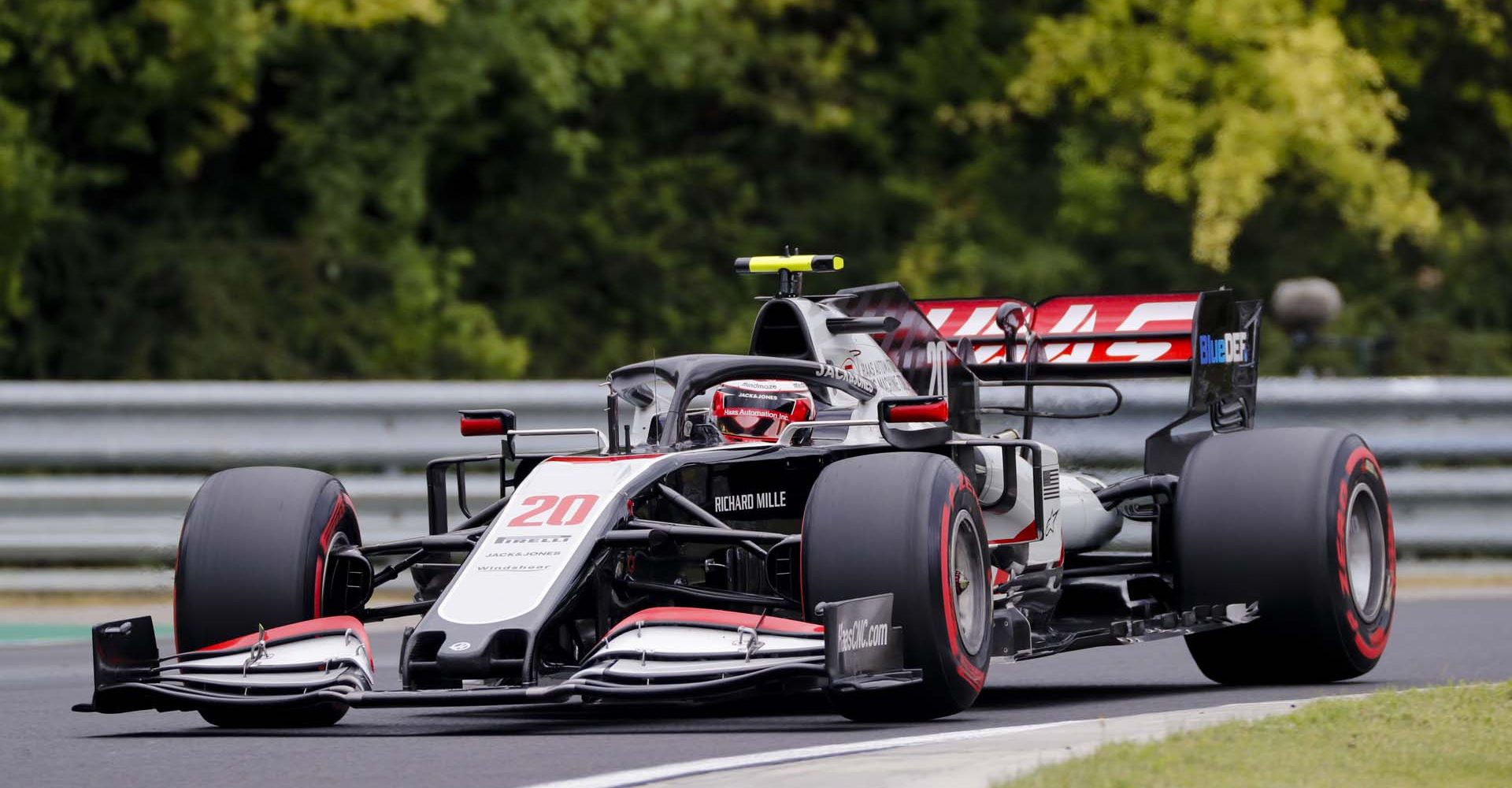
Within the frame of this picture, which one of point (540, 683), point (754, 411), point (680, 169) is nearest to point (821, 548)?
point (540, 683)

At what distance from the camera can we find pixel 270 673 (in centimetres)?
841

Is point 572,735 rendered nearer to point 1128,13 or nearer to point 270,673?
point 270,673

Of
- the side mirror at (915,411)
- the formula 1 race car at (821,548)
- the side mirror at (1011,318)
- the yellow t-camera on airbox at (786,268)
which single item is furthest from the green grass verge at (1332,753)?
the side mirror at (1011,318)

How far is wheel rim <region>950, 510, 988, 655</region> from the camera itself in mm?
8703

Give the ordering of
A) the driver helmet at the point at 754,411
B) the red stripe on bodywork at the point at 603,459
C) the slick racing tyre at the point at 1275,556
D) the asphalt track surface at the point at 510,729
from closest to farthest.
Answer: the asphalt track surface at the point at 510,729
the red stripe on bodywork at the point at 603,459
the driver helmet at the point at 754,411
the slick racing tyre at the point at 1275,556

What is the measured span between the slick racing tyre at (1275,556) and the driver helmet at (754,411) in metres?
1.66

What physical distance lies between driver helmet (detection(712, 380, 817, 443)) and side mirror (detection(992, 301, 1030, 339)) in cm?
203

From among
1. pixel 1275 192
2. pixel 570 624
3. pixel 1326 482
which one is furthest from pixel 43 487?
pixel 1275 192

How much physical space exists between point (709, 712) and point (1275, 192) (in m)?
12.9

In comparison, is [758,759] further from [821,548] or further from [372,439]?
[372,439]

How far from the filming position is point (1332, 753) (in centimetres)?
704

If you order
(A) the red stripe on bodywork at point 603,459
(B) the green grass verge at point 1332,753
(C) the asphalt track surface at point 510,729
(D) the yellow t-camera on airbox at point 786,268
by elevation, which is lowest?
(C) the asphalt track surface at point 510,729

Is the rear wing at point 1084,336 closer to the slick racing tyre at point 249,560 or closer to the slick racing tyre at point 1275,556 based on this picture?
the slick racing tyre at point 1275,556

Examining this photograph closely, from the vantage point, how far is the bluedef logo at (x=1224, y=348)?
11172 mm
